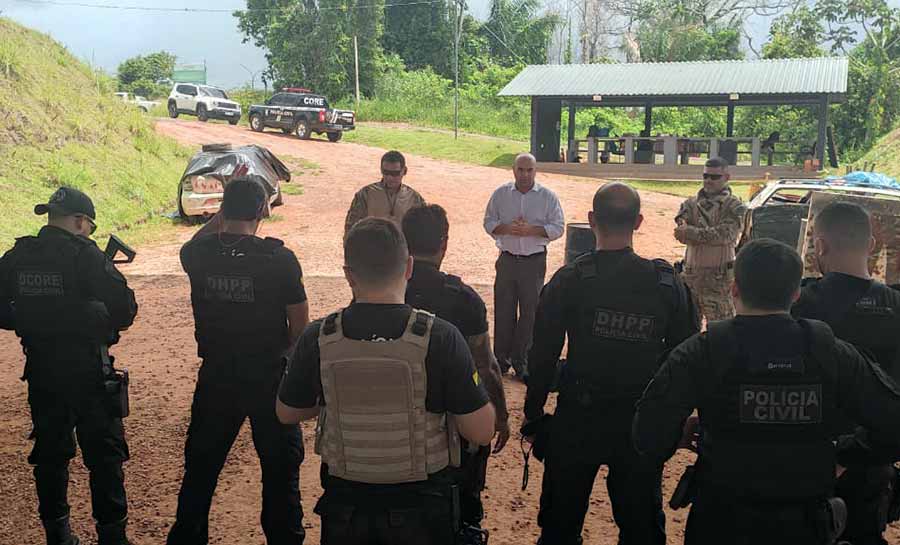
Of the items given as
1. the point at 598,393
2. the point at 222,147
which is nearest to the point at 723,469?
the point at 598,393

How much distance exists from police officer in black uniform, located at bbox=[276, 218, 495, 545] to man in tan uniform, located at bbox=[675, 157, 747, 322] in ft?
14.8

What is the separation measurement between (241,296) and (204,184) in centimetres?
1272

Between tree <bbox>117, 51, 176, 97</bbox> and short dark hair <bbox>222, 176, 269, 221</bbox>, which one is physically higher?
tree <bbox>117, 51, 176, 97</bbox>

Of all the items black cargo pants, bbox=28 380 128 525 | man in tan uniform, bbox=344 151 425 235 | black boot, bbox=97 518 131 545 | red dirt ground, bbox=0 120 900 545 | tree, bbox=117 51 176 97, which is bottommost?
red dirt ground, bbox=0 120 900 545

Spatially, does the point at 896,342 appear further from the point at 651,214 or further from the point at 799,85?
the point at 799,85

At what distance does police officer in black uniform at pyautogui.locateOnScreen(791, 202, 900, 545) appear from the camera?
3.26 metres

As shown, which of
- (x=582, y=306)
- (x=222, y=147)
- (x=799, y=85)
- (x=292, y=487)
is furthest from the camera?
(x=799, y=85)

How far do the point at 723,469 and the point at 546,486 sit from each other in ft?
3.39

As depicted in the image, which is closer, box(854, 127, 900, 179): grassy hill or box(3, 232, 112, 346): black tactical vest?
box(3, 232, 112, 346): black tactical vest

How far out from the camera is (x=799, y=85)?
2541cm

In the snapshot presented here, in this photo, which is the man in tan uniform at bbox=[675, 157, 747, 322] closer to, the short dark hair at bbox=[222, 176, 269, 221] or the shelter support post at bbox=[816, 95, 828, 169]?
the short dark hair at bbox=[222, 176, 269, 221]

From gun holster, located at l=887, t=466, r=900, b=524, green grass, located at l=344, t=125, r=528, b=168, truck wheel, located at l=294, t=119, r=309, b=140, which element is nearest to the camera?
gun holster, located at l=887, t=466, r=900, b=524

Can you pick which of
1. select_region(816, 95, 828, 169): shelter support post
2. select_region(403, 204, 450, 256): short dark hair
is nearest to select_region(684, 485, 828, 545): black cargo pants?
select_region(403, 204, 450, 256): short dark hair

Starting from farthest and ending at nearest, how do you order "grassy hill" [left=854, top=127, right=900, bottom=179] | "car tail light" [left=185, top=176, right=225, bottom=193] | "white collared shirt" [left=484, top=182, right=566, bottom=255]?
"grassy hill" [left=854, top=127, right=900, bottom=179], "car tail light" [left=185, top=176, right=225, bottom=193], "white collared shirt" [left=484, top=182, right=566, bottom=255]
